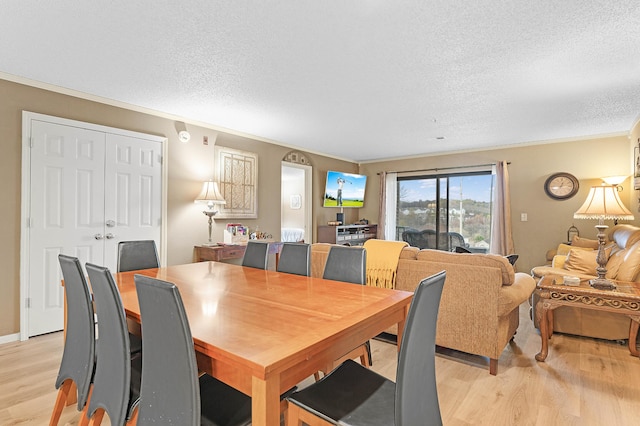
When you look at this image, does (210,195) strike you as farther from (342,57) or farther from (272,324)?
(272,324)

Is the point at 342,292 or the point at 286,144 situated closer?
the point at 342,292

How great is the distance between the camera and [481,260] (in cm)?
250

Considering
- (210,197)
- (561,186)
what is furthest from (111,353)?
(561,186)

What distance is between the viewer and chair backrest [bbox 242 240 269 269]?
109 inches

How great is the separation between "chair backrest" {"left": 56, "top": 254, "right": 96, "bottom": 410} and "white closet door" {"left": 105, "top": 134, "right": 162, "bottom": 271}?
209 centimetres

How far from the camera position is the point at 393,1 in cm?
187

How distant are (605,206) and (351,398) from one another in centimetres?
305

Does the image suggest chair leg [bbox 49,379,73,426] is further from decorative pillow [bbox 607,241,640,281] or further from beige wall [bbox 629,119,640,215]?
beige wall [bbox 629,119,640,215]

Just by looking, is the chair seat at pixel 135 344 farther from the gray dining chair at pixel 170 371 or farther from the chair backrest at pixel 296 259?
the chair backrest at pixel 296 259

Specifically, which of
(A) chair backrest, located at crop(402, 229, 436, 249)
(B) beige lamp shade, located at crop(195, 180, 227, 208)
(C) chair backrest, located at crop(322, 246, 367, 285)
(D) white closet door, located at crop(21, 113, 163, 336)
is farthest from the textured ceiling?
(A) chair backrest, located at crop(402, 229, 436, 249)

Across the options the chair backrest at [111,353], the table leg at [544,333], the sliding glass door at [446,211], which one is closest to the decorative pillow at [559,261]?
the sliding glass door at [446,211]

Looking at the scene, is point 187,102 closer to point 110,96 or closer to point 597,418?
point 110,96

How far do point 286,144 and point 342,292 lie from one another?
13.7 ft

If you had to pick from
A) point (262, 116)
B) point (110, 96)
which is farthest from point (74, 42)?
point (262, 116)
